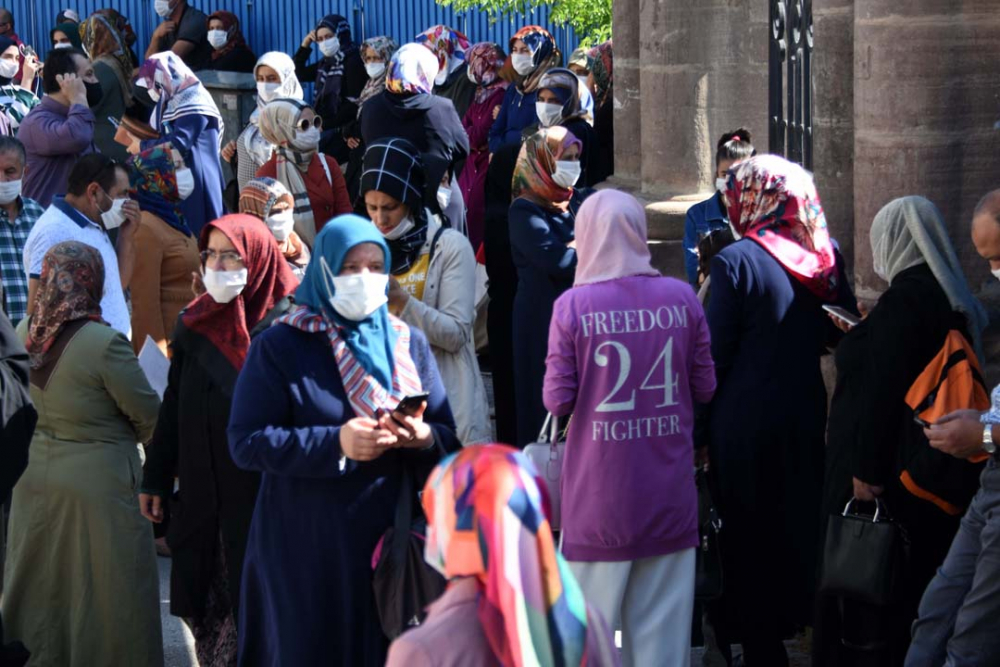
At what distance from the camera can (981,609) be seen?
4.42 metres

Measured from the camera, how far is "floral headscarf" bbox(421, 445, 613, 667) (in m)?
2.66

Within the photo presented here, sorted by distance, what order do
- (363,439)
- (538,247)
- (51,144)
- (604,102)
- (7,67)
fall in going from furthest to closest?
(604,102)
(7,67)
(51,144)
(538,247)
(363,439)

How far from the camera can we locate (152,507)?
5.08 metres

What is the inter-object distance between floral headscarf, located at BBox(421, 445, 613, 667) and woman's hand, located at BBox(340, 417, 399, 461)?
1.36 m

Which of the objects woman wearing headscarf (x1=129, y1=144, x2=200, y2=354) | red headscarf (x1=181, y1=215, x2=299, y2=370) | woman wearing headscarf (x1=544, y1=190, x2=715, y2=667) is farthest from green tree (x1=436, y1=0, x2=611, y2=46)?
woman wearing headscarf (x1=544, y1=190, x2=715, y2=667)

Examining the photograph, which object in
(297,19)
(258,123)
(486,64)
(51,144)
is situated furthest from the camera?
(297,19)

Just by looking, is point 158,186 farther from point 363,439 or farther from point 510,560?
point 510,560

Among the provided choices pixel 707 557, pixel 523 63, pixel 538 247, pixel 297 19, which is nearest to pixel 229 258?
pixel 538 247

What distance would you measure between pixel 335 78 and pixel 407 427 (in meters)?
11.2

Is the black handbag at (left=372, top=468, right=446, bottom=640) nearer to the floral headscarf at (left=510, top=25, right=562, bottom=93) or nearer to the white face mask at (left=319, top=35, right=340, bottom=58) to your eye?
the floral headscarf at (left=510, top=25, right=562, bottom=93)

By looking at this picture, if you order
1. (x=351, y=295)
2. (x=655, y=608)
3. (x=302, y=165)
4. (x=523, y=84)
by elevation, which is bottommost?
(x=655, y=608)

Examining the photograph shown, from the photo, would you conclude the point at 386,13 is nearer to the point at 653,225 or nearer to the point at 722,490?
the point at 653,225

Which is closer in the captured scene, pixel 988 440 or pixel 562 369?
pixel 988 440

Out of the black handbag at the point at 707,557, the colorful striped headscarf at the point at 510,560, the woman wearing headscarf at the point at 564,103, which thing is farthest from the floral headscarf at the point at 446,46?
the colorful striped headscarf at the point at 510,560
